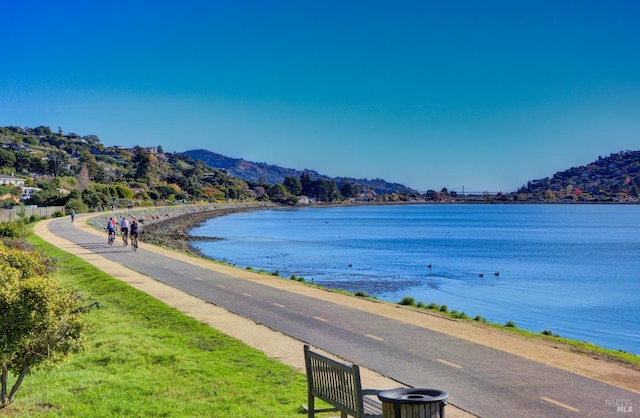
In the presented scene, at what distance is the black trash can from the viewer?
19.6ft

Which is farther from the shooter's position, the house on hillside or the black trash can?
the house on hillside

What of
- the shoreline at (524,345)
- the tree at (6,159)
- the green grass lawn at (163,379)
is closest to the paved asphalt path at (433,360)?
the shoreline at (524,345)

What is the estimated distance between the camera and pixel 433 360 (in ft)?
40.7

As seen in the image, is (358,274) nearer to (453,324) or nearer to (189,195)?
(453,324)

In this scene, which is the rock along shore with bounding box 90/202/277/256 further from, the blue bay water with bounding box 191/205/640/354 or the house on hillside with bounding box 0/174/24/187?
the house on hillside with bounding box 0/174/24/187

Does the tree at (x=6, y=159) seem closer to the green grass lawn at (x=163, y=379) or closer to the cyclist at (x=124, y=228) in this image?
the cyclist at (x=124, y=228)

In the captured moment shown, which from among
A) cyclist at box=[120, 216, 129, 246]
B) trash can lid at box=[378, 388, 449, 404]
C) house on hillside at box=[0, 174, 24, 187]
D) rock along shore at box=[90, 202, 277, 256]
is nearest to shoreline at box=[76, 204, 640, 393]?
trash can lid at box=[378, 388, 449, 404]

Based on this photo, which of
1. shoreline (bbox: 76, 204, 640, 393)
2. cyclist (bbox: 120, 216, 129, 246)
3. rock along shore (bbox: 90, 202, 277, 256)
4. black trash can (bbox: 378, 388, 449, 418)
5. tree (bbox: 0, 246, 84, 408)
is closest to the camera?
black trash can (bbox: 378, 388, 449, 418)

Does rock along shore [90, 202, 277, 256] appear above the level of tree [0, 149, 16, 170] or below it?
below

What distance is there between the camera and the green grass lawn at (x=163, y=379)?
9.54 meters

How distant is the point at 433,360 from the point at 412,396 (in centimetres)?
634

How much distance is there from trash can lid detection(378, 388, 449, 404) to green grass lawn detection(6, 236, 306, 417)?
313 centimetres

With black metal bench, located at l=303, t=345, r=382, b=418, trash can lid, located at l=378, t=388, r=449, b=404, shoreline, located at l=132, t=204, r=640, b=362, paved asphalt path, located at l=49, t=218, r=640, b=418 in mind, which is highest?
trash can lid, located at l=378, t=388, r=449, b=404

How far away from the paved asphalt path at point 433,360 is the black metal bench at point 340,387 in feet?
9.09
